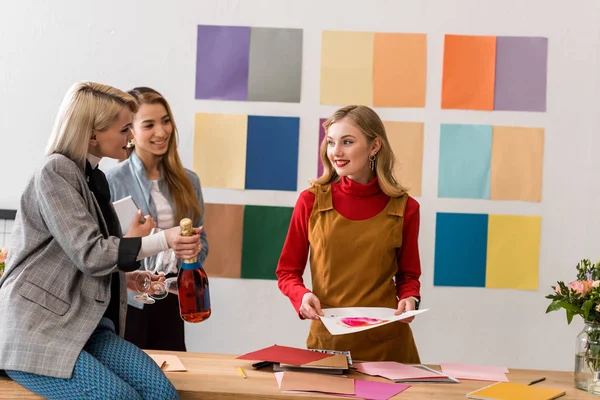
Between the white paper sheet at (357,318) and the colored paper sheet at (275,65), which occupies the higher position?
the colored paper sheet at (275,65)

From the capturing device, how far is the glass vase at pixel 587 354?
1769mm

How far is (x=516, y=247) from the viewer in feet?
10.3

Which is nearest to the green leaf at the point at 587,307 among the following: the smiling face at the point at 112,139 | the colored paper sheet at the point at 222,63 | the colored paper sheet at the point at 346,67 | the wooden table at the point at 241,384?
the wooden table at the point at 241,384

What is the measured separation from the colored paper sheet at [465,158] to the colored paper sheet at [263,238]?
2.37ft

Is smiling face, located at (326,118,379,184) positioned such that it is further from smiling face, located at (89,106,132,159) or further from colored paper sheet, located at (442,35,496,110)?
colored paper sheet, located at (442,35,496,110)

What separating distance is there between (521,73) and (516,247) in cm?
78

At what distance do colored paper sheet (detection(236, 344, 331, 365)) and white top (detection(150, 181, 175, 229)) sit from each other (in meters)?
0.86

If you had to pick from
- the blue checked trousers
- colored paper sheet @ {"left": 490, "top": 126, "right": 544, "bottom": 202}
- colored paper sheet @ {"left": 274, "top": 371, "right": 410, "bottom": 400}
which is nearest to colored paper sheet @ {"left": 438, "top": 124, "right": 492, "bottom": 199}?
colored paper sheet @ {"left": 490, "top": 126, "right": 544, "bottom": 202}

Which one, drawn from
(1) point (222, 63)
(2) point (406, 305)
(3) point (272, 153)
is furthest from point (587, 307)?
(1) point (222, 63)

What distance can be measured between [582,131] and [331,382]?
1977 millimetres

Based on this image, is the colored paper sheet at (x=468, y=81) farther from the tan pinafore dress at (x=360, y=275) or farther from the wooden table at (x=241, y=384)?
the wooden table at (x=241, y=384)

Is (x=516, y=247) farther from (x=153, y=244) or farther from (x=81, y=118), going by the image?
(x=81, y=118)

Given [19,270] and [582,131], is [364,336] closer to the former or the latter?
[19,270]

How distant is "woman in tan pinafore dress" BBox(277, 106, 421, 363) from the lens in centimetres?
221
